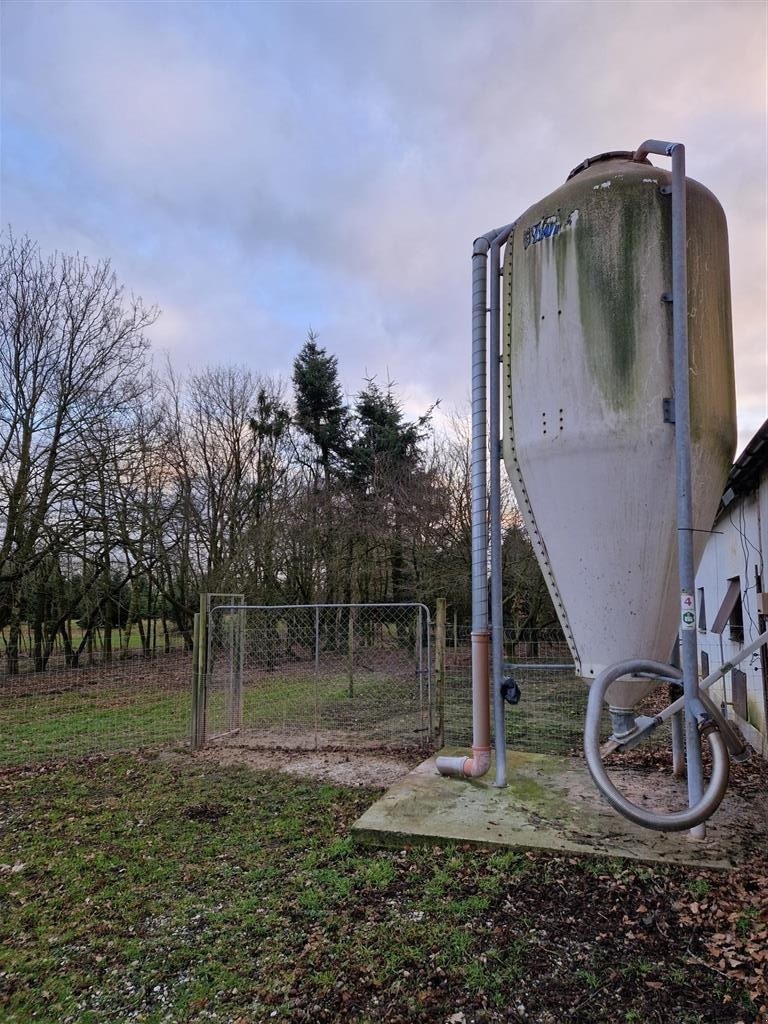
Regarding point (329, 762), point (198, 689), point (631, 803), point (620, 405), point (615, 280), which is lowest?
point (329, 762)

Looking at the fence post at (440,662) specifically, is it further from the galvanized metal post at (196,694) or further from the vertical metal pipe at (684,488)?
the vertical metal pipe at (684,488)

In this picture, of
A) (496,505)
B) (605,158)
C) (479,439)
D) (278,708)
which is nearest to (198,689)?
(278,708)

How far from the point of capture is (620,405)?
3.65 metres

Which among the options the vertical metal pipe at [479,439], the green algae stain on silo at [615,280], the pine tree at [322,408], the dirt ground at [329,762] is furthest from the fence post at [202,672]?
the pine tree at [322,408]

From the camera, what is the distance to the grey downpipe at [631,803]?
3066mm

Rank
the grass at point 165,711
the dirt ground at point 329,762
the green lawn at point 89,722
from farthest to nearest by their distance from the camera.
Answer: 1. the grass at point 165,711
2. the green lawn at point 89,722
3. the dirt ground at point 329,762

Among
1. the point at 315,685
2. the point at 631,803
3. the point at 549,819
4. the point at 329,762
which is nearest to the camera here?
the point at 631,803

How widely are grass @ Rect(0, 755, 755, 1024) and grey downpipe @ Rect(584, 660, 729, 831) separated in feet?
1.42

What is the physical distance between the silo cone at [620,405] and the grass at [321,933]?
1.29 m

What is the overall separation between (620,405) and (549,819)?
2.76 metres

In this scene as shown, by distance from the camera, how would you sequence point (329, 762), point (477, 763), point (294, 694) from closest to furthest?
point (477, 763) → point (329, 762) → point (294, 694)

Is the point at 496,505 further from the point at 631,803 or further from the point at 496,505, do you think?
the point at 631,803

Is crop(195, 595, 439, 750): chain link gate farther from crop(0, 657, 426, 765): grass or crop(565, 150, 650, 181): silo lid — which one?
crop(565, 150, 650, 181): silo lid

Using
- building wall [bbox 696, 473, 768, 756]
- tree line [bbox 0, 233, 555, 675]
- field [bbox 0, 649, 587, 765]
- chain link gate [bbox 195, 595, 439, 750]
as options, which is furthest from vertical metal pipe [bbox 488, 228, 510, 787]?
tree line [bbox 0, 233, 555, 675]
